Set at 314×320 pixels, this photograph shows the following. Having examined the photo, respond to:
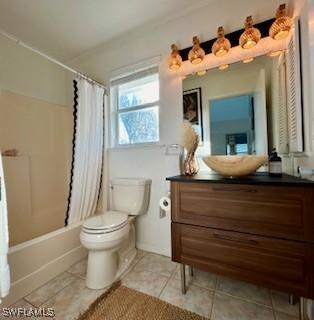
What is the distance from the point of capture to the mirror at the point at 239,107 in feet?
4.89

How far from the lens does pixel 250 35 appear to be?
4.64 ft

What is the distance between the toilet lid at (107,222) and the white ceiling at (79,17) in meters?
1.87

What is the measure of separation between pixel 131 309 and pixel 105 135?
5.49ft

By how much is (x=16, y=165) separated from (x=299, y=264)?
2481 millimetres

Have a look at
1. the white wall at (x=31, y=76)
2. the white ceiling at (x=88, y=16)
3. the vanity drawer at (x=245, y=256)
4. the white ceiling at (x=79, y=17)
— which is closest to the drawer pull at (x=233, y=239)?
the vanity drawer at (x=245, y=256)

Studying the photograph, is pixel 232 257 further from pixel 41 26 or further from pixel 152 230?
pixel 41 26

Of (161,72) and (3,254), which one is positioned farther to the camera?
(161,72)

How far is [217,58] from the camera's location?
1629 mm

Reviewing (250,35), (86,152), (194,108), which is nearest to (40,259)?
(86,152)

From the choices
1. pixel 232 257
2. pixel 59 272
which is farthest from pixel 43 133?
pixel 232 257

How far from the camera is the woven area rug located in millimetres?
1183

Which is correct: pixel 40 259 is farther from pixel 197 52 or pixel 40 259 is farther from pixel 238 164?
pixel 197 52

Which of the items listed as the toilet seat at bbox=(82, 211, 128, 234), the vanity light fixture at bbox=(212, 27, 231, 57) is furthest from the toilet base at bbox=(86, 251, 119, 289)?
the vanity light fixture at bbox=(212, 27, 231, 57)

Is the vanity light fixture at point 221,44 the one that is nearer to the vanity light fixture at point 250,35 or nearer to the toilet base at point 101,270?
the vanity light fixture at point 250,35
